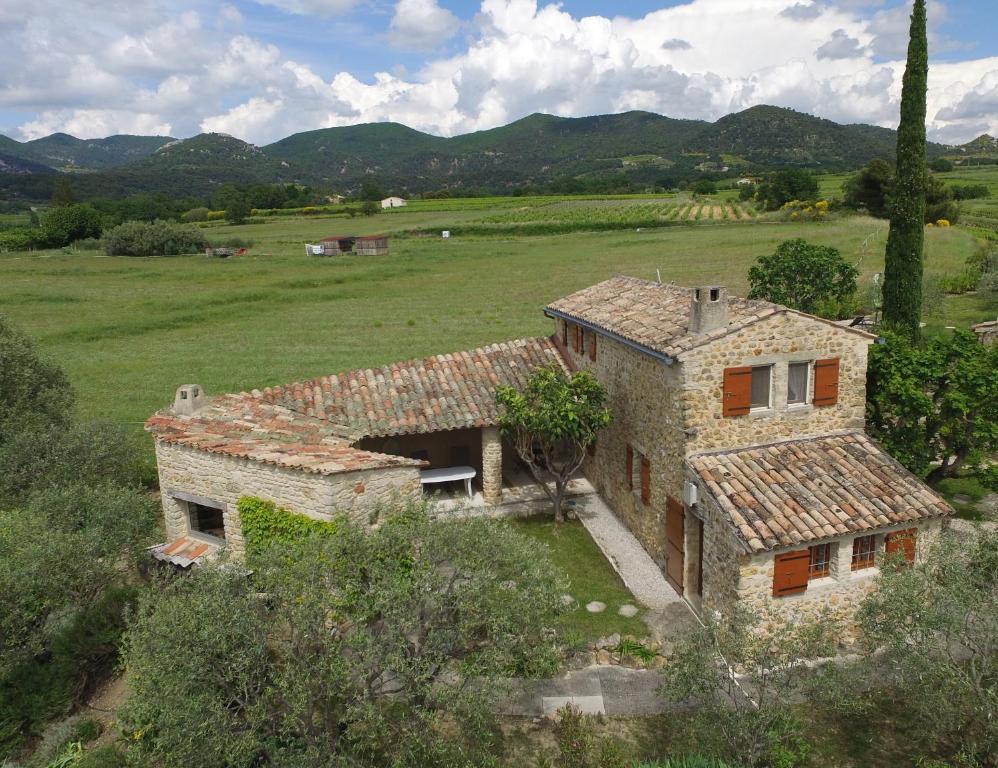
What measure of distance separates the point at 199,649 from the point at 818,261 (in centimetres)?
2889

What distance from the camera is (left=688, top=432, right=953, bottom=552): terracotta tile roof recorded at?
12.6m

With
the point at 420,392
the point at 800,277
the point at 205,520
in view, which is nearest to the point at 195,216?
the point at 800,277

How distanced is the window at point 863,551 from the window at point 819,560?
544mm

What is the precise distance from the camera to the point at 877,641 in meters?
10.8

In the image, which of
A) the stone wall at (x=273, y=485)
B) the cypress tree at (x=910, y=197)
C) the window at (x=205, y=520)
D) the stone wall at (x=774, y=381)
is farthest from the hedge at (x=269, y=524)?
the cypress tree at (x=910, y=197)

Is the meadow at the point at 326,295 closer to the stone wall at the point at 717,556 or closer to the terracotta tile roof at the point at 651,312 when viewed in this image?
the terracotta tile roof at the point at 651,312

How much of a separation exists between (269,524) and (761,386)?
10.8 metres

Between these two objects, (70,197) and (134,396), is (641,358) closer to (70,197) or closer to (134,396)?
(134,396)

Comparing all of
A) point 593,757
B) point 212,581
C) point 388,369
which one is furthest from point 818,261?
point 212,581

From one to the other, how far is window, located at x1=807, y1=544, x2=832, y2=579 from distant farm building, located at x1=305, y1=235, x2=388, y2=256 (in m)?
64.4

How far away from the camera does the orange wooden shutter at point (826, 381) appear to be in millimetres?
14555

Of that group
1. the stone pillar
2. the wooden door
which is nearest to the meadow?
the stone pillar

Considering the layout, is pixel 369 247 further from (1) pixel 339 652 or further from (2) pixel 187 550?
(1) pixel 339 652

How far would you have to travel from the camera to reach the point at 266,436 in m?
15.9
